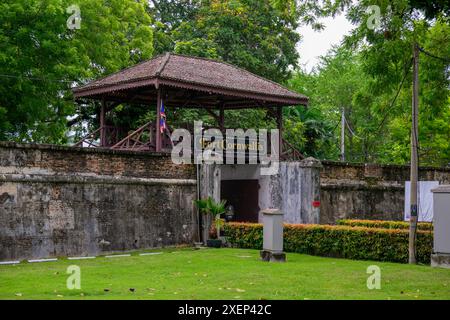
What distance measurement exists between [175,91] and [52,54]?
4.86 m

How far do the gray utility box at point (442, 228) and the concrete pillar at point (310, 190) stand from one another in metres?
6.91

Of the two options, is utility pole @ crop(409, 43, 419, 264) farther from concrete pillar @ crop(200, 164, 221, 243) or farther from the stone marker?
concrete pillar @ crop(200, 164, 221, 243)

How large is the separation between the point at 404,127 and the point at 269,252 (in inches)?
828

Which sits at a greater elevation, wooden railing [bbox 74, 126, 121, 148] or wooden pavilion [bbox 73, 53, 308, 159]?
wooden pavilion [bbox 73, 53, 308, 159]

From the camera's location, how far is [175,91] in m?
22.1

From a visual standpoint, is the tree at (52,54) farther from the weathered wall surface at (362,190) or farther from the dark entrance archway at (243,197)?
the weathered wall surface at (362,190)

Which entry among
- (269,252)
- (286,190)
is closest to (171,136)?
(286,190)

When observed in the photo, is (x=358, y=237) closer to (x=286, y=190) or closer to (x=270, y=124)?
(x=286, y=190)

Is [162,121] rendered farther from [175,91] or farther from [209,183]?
[209,183]

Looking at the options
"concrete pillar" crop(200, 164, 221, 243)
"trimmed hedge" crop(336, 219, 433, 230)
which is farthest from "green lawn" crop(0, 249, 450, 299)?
"concrete pillar" crop(200, 164, 221, 243)

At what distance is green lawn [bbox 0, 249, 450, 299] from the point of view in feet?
31.0

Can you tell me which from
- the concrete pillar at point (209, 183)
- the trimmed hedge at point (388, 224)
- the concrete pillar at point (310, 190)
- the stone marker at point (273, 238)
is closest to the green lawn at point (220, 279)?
the stone marker at point (273, 238)

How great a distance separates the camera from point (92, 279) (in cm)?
1130

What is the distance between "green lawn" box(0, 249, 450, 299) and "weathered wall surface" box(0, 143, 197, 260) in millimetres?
1229
